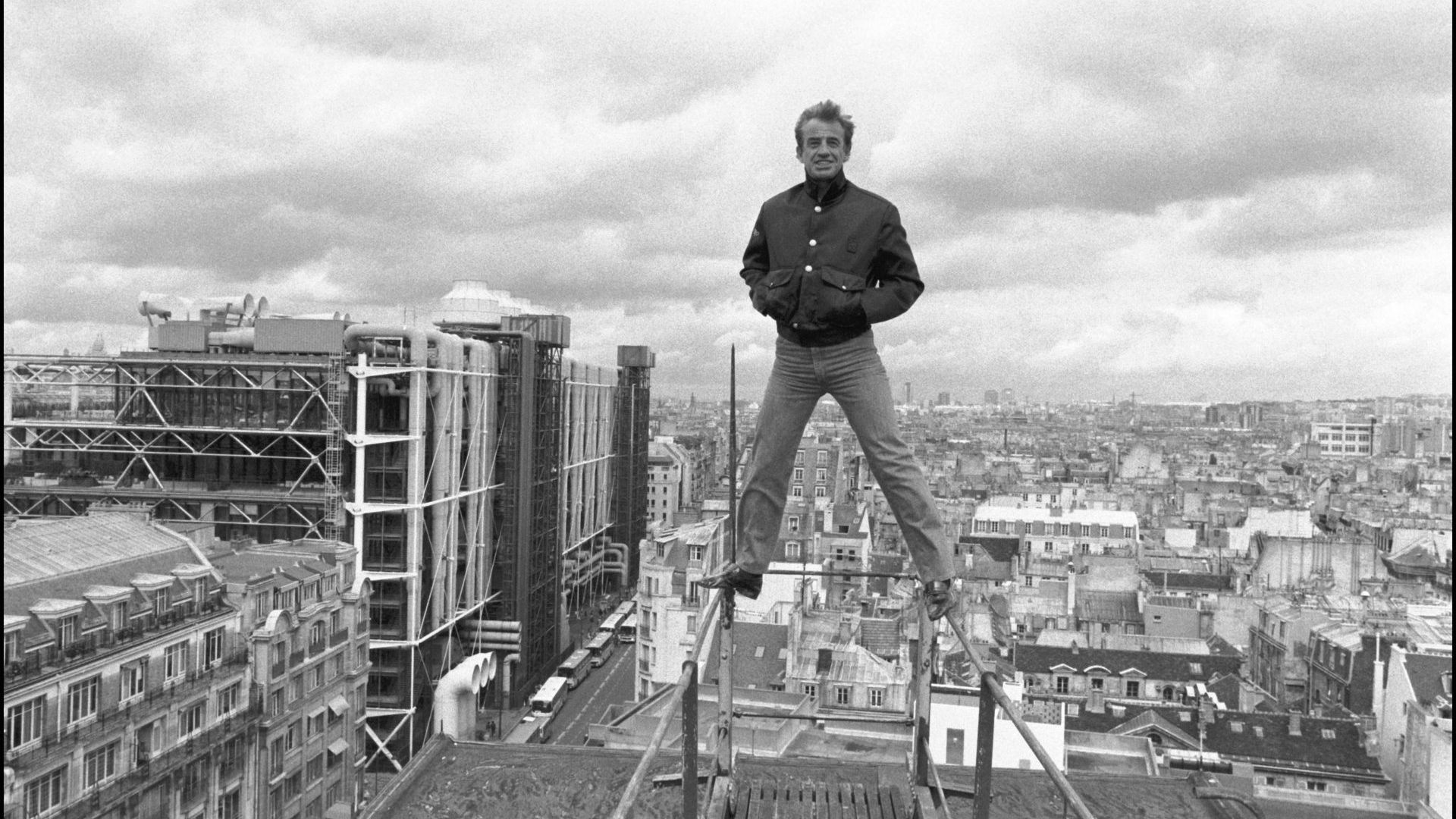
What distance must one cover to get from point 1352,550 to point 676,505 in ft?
136

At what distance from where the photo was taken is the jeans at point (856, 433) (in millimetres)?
5258

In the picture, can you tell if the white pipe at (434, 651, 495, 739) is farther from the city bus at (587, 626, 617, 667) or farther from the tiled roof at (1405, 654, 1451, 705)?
the tiled roof at (1405, 654, 1451, 705)

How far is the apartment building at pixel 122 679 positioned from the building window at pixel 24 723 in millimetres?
19

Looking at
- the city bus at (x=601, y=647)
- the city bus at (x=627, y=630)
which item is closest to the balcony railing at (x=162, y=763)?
the city bus at (x=601, y=647)

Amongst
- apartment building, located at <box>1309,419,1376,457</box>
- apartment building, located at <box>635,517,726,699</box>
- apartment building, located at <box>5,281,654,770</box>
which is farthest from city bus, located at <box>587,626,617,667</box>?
apartment building, located at <box>1309,419,1376,457</box>

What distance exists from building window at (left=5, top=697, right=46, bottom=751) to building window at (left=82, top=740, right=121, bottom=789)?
1076 millimetres

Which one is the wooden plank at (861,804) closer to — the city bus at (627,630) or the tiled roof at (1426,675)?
the tiled roof at (1426,675)

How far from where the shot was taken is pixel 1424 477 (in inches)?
3925

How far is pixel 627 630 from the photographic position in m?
48.0

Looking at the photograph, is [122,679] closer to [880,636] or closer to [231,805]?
[231,805]

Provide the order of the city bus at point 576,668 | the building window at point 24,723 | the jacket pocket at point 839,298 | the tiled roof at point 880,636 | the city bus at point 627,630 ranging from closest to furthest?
the jacket pocket at point 839,298
the building window at point 24,723
the tiled roof at point 880,636
the city bus at point 576,668
the city bus at point 627,630

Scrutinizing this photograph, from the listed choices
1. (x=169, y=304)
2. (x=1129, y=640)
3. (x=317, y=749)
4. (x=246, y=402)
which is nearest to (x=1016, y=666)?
(x=1129, y=640)

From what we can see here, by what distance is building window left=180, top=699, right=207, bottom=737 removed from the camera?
18172mm

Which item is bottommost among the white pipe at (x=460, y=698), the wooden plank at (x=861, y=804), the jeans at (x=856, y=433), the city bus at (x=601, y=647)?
the city bus at (x=601, y=647)
